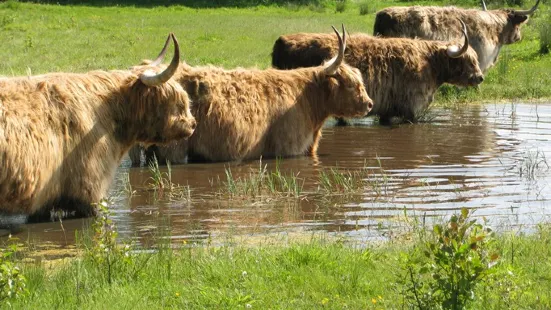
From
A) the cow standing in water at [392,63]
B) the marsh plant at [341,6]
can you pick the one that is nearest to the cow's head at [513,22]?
the cow standing in water at [392,63]

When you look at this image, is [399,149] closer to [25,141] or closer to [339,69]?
[339,69]

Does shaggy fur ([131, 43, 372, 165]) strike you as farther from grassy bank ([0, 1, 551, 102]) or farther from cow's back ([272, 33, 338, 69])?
grassy bank ([0, 1, 551, 102])

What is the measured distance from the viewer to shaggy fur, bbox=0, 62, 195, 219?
7258mm

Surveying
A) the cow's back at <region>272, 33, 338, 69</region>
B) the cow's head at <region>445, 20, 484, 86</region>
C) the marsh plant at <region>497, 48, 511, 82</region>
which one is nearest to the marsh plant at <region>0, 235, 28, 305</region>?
the cow's back at <region>272, 33, 338, 69</region>

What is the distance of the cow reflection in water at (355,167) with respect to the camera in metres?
7.69

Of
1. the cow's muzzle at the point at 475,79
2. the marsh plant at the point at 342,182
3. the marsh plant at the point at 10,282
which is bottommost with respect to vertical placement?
the marsh plant at the point at 342,182

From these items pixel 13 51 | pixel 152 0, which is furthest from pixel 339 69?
pixel 152 0

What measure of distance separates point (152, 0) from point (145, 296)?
3201 centimetres

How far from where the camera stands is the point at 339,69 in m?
11.5

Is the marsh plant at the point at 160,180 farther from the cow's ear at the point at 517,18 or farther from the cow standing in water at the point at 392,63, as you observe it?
the cow's ear at the point at 517,18

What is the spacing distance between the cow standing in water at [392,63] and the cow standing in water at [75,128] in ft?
16.2

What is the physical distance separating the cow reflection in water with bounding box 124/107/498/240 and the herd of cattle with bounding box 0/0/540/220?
1.08 ft

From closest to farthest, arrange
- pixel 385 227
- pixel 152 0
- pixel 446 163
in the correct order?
pixel 385 227 < pixel 446 163 < pixel 152 0

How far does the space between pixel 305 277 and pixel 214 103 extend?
4.97m
